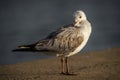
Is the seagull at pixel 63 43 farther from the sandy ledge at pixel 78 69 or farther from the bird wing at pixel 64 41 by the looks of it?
the sandy ledge at pixel 78 69

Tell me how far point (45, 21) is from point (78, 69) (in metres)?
15.4

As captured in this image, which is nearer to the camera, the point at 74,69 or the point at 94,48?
the point at 74,69

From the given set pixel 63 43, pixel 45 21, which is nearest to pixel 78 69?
pixel 63 43

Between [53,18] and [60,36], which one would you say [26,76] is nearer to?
[60,36]

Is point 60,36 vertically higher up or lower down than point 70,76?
higher up

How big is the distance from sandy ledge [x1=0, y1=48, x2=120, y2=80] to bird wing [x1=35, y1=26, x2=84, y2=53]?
68 centimetres

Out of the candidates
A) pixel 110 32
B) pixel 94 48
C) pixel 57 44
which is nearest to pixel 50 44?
pixel 57 44

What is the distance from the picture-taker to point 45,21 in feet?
102

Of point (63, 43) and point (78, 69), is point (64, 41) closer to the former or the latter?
point (63, 43)

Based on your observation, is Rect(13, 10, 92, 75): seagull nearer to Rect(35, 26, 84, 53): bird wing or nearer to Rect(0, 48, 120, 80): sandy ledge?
Rect(35, 26, 84, 53): bird wing

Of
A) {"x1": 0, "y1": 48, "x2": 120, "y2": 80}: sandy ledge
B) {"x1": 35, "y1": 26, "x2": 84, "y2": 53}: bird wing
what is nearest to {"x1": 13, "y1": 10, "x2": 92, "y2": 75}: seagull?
{"x1": 35, "y1": 26, "x2": 84, "y2": 53}: bird wing

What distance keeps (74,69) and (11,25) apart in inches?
612

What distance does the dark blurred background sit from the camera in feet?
83.4

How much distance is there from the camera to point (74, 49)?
15.2m
